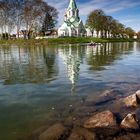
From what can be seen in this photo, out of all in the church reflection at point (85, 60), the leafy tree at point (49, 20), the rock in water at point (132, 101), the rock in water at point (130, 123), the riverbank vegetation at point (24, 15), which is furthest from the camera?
the leafy tree at point (49, 20)

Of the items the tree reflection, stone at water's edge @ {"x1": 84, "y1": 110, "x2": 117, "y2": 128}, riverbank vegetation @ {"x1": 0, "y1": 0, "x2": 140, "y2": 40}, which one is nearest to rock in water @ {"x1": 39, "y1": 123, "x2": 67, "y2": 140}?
stone at water's edge @ {"x1": 84, "y1": 110, "x2": 117, "y2": 128}

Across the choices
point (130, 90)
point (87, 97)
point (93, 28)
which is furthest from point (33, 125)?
point (93, 28)

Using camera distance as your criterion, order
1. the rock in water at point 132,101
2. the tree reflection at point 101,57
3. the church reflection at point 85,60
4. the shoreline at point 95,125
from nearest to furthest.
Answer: the shoreline at point 95,125, the rock in water at point 132,101, the church reflection at point 85,60, the tree reflection at point 101,57

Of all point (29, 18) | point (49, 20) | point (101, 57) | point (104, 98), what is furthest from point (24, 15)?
point (104, 98)

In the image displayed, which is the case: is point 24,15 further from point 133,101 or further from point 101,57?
point 133,101

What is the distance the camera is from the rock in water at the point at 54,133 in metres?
11.1

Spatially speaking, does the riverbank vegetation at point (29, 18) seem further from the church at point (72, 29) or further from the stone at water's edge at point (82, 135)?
the stone at water's edge at point (82, 135)

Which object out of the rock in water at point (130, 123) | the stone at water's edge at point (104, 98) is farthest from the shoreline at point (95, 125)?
the stone at water's edge at point (104, 98)

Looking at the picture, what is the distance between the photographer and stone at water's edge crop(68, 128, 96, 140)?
36.0 feet

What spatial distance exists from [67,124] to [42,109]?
8.71 feet

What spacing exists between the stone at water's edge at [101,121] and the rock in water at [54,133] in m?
1.13

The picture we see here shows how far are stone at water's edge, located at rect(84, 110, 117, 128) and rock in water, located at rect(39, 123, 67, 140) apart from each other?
1.13 meters

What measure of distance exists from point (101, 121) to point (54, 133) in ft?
7.34

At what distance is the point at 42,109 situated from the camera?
582 inches
